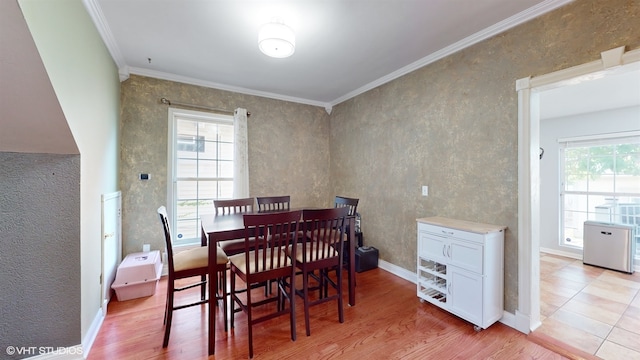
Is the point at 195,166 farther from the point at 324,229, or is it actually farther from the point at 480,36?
the point at 480,36

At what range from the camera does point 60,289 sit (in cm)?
173

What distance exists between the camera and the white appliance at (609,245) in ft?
11.3

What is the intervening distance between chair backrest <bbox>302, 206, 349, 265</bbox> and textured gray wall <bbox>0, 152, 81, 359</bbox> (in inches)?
66.3

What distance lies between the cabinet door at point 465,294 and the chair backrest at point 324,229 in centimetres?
107

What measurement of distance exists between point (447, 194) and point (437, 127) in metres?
0.76

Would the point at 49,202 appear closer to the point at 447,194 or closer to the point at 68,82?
the point at 68,82

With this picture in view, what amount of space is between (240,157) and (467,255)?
121 inches

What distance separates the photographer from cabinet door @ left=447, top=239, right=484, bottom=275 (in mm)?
2114

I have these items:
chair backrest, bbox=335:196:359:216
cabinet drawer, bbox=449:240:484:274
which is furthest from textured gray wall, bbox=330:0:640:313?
chair backrest, bbox=335:196:359:216

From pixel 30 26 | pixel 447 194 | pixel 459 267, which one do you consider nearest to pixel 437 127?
pixel 447 194

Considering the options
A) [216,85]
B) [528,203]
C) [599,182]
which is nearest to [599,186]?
[599,182]

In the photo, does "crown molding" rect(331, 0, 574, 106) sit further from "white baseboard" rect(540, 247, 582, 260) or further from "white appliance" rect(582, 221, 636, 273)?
"white baseboard" rect(540, 247, 582, 260)

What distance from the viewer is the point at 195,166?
362 cm

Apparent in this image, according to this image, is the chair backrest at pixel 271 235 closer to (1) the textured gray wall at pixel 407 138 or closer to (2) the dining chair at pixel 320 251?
(2) the dining chair at pixel 320 251
